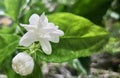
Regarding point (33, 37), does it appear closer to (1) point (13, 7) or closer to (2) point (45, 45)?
(2) point (45, 45)

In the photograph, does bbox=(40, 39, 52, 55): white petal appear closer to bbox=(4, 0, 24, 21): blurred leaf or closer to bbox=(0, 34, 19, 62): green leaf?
bbox=(0, 34, 19, 62): green leaf

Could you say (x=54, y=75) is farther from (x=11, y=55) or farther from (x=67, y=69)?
(x=11, y=55)

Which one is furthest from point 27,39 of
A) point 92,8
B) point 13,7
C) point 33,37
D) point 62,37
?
point 92,8

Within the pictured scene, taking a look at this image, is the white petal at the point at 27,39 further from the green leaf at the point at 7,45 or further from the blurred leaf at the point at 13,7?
the blurred leaf at the point at 13,7

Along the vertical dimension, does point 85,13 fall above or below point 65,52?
above

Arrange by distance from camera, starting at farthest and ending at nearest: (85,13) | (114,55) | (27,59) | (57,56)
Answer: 1. (114,55)
2. (85,13)
3. (57,56)
4. (27,59)

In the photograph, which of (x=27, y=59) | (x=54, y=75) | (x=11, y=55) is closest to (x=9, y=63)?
(x=11, y=55)
